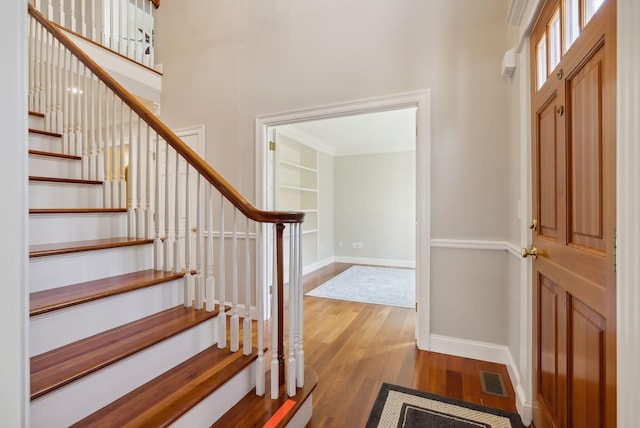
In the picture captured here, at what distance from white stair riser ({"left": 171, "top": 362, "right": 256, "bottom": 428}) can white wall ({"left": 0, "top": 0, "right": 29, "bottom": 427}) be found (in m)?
0.91

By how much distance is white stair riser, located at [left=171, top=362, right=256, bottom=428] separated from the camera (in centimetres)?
126

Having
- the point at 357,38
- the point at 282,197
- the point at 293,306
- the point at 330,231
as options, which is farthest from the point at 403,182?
the point at 293,306

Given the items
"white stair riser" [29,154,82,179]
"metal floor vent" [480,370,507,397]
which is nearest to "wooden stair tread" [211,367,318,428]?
"metal floor vent" [480,370,507,397]

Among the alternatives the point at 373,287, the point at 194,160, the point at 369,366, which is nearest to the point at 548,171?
the point at 369,366

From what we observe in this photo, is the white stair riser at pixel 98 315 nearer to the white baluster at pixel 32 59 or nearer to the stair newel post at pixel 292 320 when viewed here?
the stair newel post at pixel 292 320

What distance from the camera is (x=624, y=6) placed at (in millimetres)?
701

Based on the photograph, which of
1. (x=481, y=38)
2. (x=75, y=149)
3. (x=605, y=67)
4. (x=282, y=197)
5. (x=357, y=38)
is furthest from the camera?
(x=282, y=197)

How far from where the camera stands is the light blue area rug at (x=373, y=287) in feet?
12.3

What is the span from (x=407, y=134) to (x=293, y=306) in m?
4.35

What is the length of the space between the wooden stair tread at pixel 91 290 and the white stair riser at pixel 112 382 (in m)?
0.34

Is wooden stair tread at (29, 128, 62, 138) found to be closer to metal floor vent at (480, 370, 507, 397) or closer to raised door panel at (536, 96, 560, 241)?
raised door panel at (536, 96, 560, 241)

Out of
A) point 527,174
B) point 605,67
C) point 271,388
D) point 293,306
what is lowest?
point 271,388

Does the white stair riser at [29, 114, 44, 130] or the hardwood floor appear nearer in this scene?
the hardwood floor

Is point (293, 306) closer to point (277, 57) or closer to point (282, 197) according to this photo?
point (277, 57)
